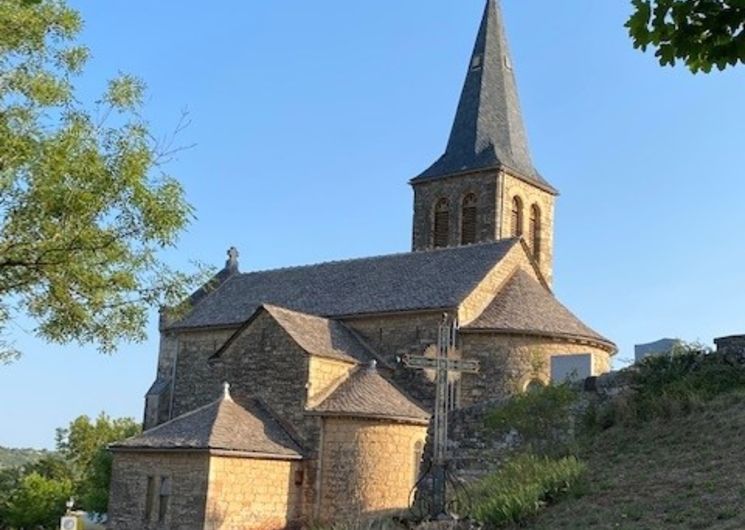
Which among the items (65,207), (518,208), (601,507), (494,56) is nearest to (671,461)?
(601,507)

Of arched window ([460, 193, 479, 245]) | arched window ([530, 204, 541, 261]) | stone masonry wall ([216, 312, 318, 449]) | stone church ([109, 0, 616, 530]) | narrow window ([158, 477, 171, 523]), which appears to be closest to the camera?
narrow window ([158, 477, 171, 523])

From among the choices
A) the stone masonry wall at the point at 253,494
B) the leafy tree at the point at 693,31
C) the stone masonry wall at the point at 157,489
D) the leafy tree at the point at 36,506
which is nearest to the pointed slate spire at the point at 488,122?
the stone masonry wall at the point at 253,494

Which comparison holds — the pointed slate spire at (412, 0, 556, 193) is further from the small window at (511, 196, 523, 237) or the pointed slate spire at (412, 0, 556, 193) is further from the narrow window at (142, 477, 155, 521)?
the narrow window at (142, 477, 155, 521)

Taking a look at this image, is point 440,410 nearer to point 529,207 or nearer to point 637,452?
point 637,452

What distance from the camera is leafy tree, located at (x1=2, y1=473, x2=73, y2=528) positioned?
159 ft

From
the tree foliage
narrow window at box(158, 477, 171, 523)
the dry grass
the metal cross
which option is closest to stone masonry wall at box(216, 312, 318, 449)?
narrow window at box(158, 477, 171, 523)

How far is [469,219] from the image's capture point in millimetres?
39156

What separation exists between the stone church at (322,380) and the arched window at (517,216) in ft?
29.7

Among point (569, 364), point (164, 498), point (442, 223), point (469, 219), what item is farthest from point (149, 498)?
point (442, 223)

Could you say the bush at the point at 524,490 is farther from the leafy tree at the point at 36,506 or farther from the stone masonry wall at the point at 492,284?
the leafy tree at the point at 36,506

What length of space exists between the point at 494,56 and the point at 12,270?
114 feet

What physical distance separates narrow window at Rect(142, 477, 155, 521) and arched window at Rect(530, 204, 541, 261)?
74.2 feet

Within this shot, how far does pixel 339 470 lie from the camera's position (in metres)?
22.9

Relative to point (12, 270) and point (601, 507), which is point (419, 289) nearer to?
point (601, 507)
